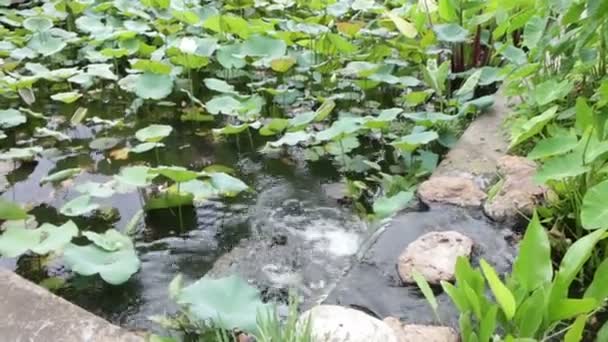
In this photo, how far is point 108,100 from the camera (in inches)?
116

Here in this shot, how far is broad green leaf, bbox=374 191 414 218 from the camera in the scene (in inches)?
72.8

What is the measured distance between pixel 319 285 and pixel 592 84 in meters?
0.98

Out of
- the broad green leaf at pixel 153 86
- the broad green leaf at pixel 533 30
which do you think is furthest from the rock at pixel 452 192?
the broad green leaf at pixel 153 86

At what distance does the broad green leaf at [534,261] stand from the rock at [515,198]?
0.43 meters

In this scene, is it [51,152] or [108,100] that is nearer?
[51,152]

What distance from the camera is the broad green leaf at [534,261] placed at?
1.25 metres

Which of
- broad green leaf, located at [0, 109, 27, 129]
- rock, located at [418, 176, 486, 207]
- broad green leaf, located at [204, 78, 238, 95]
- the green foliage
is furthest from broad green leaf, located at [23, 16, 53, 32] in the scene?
the green foliage

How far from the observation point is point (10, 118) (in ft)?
8.38

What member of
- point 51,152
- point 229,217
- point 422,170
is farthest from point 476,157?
point 51,152

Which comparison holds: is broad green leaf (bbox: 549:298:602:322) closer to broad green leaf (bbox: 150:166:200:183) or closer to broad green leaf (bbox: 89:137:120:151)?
broad green leaf (bbox: 150:166:200:183)

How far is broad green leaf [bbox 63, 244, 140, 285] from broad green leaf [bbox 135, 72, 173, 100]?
937mm

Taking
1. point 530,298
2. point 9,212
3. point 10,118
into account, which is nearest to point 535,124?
point 530,298

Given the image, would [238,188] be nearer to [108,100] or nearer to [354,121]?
[354,121]

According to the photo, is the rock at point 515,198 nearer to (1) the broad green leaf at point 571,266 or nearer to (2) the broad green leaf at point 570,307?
(1) the broad green leaf at point 571,266
